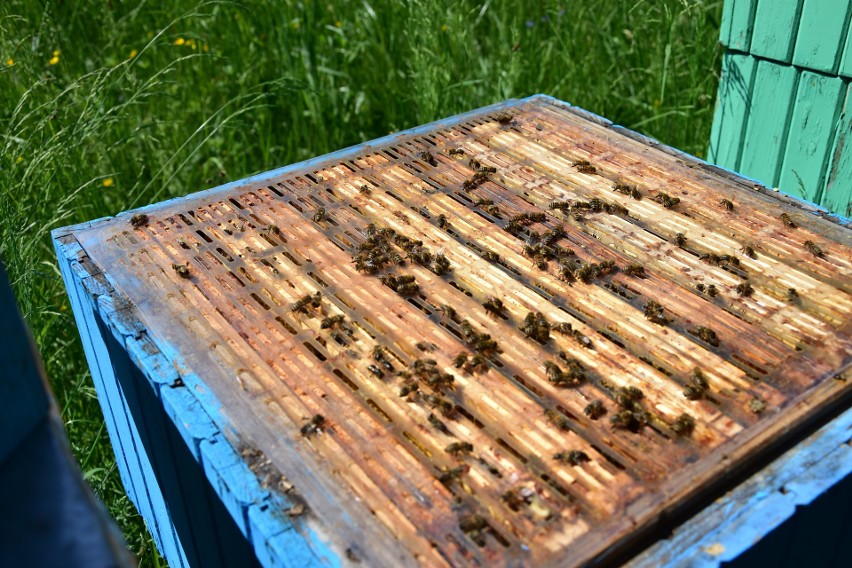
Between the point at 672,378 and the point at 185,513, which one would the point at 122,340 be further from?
the point at 672,378

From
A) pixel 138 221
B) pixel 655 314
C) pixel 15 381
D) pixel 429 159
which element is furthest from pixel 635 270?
pixel 15 381

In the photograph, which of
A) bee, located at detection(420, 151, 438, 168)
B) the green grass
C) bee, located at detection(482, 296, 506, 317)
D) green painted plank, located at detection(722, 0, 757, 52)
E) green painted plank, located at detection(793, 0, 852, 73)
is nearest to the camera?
bee, located at detection(482, 296, 506, 317)

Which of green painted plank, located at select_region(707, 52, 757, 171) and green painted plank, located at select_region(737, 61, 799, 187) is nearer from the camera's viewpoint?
green painted plank, located at select_region(737, 61, 799, 187)

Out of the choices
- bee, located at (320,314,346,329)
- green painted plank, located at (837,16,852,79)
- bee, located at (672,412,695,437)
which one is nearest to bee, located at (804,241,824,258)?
bee, located at (672,412,695,437)

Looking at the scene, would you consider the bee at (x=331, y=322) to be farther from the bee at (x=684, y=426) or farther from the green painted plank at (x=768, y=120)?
the green painted plank at (x=768, y=120)

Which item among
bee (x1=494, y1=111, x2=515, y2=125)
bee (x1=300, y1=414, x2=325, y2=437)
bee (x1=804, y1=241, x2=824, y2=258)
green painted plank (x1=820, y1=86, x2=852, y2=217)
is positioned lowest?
green painted plank (x1=820, y1=86, x2=852, y2=217)

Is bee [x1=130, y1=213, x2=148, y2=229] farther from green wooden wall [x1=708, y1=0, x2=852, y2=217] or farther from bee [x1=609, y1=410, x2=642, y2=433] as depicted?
green wooden wall [x1=708, y1=0, x2=852, y2=217]

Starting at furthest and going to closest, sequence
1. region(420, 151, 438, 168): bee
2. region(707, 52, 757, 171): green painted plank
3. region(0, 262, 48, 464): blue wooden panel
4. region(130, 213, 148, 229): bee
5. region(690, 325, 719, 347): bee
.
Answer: region(707, 52, 757, 171): green painted plank, region(420, 151, 438, 168): bee, region(130, 213, 148, 229): bee, region(690, 325, 719, 347): bee, region(0, 262, 48, 464): blue wooden panel
